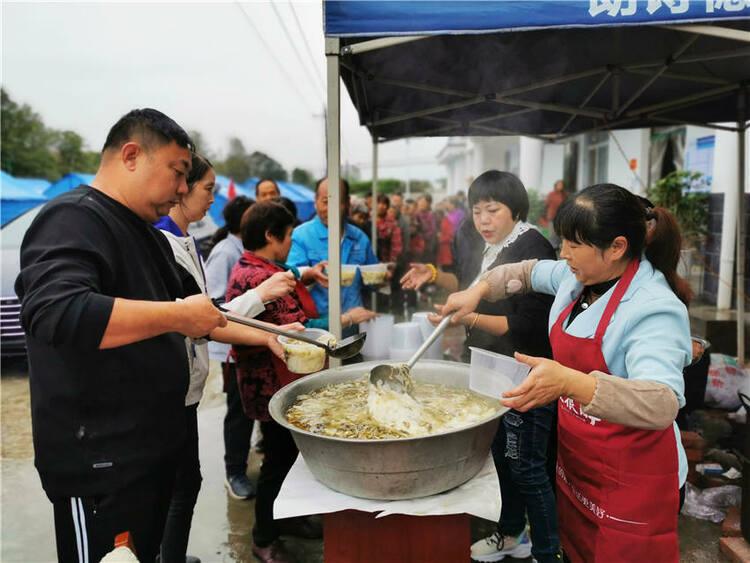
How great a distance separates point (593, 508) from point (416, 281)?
1.41 metres

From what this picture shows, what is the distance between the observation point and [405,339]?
10.5 feet

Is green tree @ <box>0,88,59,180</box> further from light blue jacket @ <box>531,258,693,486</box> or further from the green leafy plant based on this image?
light blue jacket @ <box>531,258,693,486</box>

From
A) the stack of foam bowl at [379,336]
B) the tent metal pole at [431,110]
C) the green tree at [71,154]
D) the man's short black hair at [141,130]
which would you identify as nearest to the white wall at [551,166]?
the tent metal pole at [431,110]

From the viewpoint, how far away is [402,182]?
5919 cm

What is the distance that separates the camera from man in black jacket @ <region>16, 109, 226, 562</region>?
1.38 m

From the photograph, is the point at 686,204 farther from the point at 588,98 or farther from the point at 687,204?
the point at 588,98

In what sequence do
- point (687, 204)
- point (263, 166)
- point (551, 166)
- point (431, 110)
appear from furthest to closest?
point (263, 166) < point (551, 166) < point (687, 204) < point (431, 110)

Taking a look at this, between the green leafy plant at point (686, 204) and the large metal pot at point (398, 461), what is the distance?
24.8ft

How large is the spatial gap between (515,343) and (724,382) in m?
2.80

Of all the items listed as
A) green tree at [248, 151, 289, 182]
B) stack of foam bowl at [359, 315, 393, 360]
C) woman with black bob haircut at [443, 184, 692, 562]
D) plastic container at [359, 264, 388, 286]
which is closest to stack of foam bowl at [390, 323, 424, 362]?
stack of foam bowl at [359, 315, 393, 360]

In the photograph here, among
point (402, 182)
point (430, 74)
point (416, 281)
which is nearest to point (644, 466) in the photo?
point (416, 281)

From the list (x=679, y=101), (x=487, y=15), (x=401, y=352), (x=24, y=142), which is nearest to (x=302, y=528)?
(x=401, y=352)

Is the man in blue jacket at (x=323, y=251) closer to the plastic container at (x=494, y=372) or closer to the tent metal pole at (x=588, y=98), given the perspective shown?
the plastic container at (x=494, y=372)

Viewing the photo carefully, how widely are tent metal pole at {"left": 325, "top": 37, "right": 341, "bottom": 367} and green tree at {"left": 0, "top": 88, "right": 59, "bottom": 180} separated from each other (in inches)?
1402
